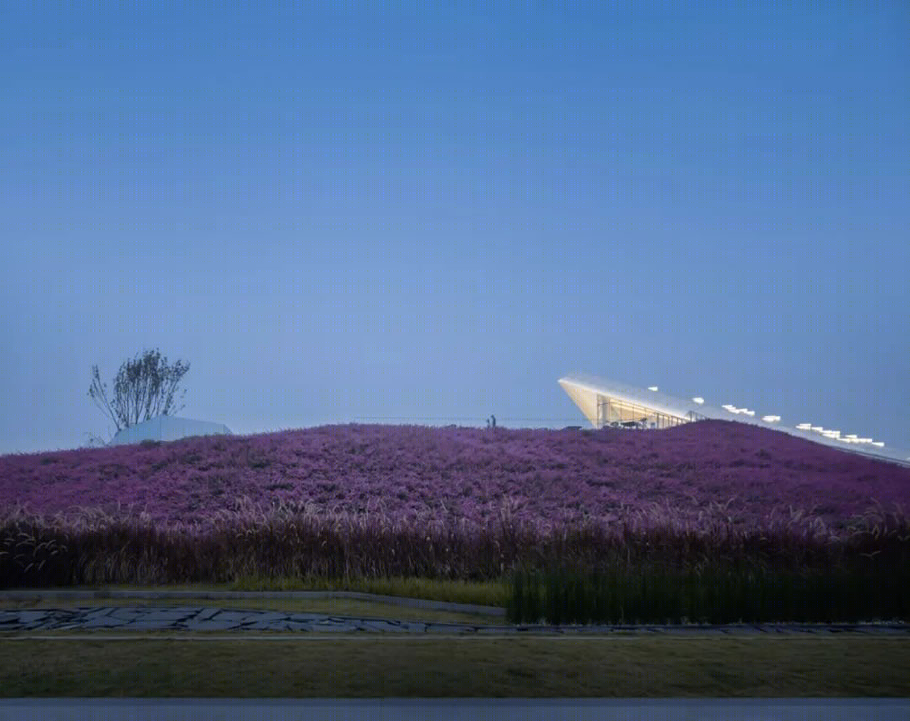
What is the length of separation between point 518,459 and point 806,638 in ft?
42.1

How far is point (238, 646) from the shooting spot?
23.1 feet

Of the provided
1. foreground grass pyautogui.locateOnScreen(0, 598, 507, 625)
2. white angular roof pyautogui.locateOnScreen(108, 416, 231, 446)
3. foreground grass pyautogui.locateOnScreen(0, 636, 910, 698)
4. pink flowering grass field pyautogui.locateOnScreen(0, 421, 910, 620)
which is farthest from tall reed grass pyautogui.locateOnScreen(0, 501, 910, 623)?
white angular roof pyautogui.locateOnScreen(108, 416, 231, 446)

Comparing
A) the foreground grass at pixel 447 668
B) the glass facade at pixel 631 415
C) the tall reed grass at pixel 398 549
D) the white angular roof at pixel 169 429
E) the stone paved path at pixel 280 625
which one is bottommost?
the foreground grass at pixel 447 668

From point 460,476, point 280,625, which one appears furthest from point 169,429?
point 280,625

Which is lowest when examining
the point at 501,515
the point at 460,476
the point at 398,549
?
the point at 398,549

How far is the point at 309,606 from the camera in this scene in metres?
10.5

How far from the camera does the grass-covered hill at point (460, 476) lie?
18.2 m

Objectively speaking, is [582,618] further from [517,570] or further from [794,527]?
[794,527]

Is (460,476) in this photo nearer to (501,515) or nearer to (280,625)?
(501,515)

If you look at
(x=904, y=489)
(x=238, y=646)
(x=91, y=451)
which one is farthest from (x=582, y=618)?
(x=91, y=451)

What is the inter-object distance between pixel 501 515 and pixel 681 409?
16.5 m

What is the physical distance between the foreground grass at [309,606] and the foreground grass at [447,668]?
2.37 metres

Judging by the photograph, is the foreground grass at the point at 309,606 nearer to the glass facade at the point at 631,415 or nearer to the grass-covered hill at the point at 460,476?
the grass-covered hill at the point at 460,476

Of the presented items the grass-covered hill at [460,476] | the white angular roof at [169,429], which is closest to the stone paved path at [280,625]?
the grass-covered hill at [460,476]
